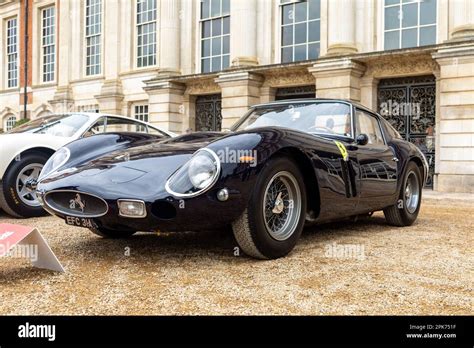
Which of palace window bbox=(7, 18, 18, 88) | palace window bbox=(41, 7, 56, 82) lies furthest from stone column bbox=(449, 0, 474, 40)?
palace window bbox=(7, 18, 18, 88)

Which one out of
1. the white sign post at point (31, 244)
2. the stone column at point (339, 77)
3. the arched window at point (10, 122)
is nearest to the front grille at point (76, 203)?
A: the white sign post at point (31, 244)

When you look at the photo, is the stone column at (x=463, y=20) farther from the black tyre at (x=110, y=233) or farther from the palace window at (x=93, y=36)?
the palace window at (x=93, y=36)

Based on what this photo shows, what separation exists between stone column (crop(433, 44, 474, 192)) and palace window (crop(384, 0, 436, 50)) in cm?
164

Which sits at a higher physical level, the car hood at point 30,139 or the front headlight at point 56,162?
the car hood at point 30,139

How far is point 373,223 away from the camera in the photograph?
236 inches

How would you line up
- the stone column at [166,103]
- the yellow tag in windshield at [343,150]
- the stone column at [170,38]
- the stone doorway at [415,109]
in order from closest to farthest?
1. the yellow tag in windshield at [343,150]
2. the stone doorway at [415,109]
3. the stone column at [166,103]
4. the stone column at [170,38]

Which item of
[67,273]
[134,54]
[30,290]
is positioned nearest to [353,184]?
[67,273]

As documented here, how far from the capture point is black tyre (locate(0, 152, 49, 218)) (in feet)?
19.9

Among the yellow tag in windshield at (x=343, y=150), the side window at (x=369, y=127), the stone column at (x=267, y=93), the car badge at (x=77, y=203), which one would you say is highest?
the stone column at (x=267, y=93)

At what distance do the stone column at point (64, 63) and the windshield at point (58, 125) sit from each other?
18.3 metres

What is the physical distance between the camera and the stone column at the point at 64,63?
2456 centimetres
